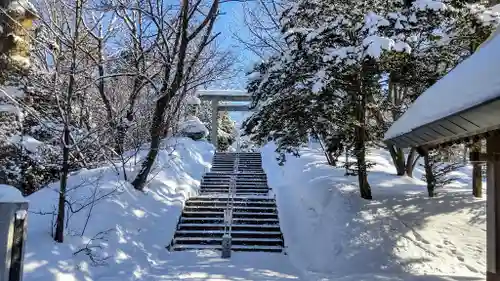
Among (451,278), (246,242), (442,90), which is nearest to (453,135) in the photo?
(442,90)

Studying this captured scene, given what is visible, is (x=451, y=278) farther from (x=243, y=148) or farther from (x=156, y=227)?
(x=243, y=148)

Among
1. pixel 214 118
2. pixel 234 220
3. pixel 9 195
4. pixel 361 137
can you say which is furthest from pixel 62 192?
pixel 214 118

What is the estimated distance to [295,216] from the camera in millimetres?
9625

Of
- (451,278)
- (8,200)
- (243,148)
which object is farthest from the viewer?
(243,148)

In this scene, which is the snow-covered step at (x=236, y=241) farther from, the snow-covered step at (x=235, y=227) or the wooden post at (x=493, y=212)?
the wooden post at (x=493, y=212)

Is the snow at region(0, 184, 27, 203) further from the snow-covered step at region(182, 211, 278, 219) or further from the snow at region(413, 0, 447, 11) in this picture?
the snow-covered step at region(182, 211, 278, 219)

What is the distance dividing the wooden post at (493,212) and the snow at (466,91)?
2.47 feet

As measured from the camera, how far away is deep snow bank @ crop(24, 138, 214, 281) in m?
5.29

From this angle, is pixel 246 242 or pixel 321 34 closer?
pixel 321 34

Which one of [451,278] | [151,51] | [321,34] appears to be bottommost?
[451,278]

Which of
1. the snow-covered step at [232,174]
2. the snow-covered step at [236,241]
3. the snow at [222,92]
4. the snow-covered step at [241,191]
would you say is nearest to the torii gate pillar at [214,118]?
the snow at [222,92]

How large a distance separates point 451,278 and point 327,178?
4481 mm

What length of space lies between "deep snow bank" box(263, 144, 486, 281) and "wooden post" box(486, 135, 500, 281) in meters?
1.60

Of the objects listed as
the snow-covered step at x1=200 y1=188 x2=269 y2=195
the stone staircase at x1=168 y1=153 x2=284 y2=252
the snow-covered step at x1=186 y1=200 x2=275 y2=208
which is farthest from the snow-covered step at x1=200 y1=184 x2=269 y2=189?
the snow-covered step at x1=186 y1=200 x2=275 y2=208
